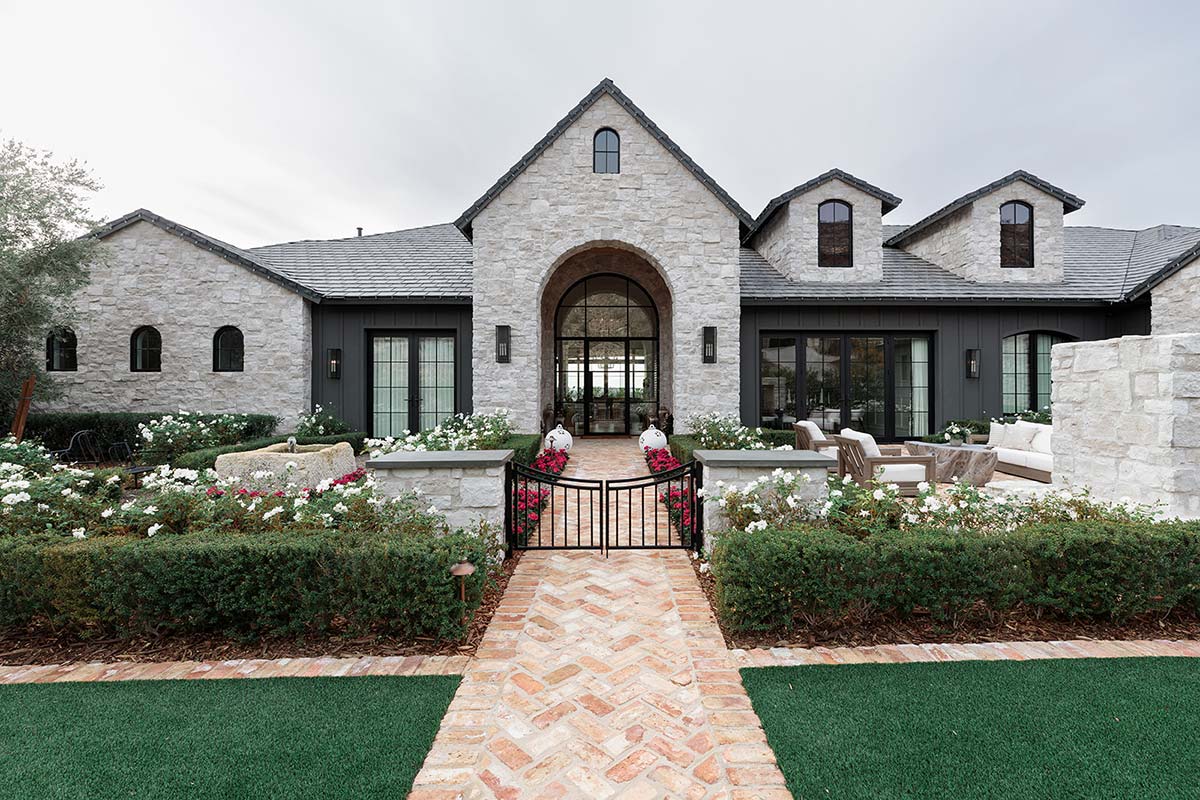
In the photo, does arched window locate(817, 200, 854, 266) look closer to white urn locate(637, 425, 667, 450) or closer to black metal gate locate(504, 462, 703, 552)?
white urn locate(637, 425, 667, 450)

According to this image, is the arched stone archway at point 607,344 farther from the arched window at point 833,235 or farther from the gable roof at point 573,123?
the arched window at point 833,235

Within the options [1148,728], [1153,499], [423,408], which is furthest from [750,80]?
[1148,728]

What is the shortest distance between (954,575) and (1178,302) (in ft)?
40.6

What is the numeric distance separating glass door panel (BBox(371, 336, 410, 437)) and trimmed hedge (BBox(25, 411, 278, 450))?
2.38 metres

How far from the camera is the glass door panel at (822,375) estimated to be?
1202 cm

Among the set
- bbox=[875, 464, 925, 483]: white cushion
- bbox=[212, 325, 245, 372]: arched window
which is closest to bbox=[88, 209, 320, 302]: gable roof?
bbox=[212, 325, 245, 372]: arched window

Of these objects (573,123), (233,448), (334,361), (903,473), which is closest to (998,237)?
(903,473)

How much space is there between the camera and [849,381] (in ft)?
39.5

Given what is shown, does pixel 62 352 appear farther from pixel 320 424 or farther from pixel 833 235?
pixel 833 235

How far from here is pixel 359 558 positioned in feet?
10.8

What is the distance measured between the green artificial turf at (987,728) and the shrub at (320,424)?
10.9 metres

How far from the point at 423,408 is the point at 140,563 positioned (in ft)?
29.5

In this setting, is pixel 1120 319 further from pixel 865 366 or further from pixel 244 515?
pixel 244 515

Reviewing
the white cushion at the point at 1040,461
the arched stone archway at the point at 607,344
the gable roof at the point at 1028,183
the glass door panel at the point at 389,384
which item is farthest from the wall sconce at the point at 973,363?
the glass door panel at the point at 389,384
